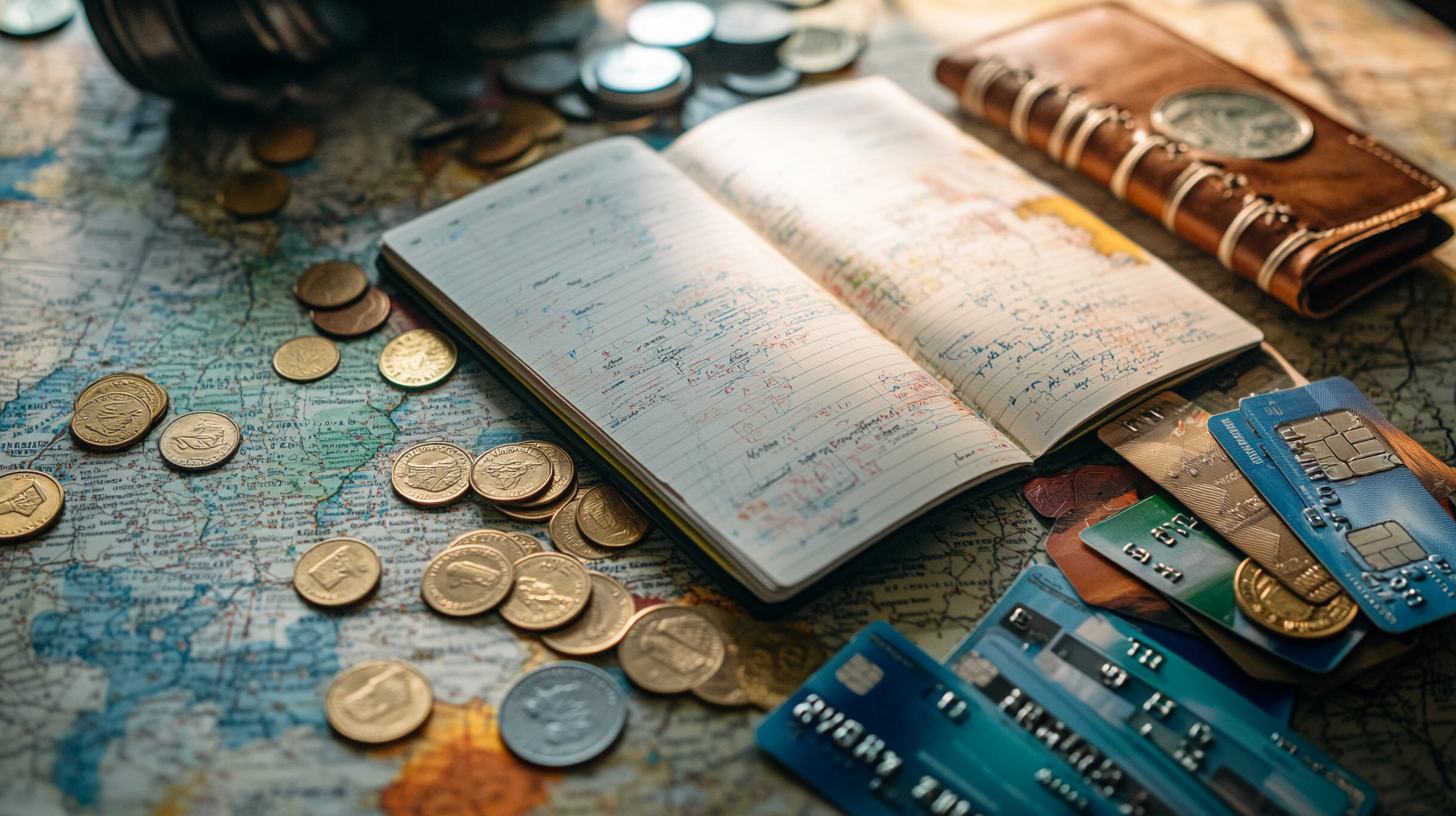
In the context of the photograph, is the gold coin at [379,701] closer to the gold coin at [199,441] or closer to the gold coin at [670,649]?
the gold coin at [670,649]

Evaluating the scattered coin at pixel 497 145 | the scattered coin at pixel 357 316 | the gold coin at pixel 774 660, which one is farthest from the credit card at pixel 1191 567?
the scattered coin at pixel 497 145

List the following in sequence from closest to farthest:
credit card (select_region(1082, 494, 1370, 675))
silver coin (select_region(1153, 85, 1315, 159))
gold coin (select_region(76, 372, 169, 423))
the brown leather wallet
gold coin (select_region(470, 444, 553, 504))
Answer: credit card (select_region(1082, 494, 1370, 675)), gold coin (select_region(470, 444, 553, 504)), gold coin (select_region(76, 372, 169, 423)), the brown leather wallet, silver coin (select_region(1153, 85, 1315, 159))

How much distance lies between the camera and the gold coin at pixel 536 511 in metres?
1.43

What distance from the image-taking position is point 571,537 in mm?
1418

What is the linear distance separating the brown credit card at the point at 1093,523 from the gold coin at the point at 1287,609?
0.08m

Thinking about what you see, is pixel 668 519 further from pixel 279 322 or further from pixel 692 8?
pixel 692 8

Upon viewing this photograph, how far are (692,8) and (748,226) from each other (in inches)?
31.1

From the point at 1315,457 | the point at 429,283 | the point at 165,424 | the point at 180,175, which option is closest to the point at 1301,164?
the point at 1315,457

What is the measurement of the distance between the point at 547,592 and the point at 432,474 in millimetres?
280

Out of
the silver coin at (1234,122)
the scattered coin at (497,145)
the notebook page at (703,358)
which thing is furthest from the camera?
the scattered coin at (497,145)

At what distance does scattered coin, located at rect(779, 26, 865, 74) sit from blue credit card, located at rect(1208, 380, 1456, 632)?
1195mm

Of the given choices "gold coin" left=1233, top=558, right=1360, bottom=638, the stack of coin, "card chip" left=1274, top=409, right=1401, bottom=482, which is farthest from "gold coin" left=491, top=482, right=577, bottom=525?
"card chip" left=1274, top=409, right=1401, bottom=482

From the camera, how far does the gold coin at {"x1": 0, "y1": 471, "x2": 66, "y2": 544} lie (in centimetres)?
138

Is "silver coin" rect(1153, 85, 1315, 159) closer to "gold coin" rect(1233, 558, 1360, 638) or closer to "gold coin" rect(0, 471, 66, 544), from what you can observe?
"gold coin" rect(1233, 558, 1360, 638)
